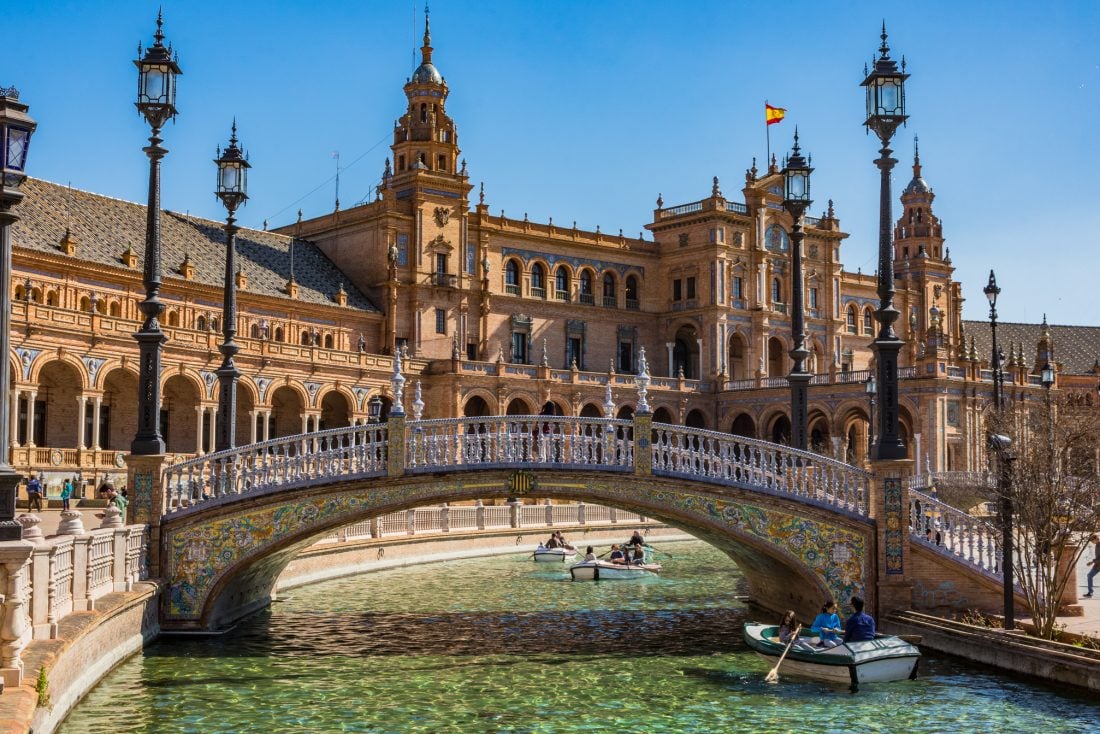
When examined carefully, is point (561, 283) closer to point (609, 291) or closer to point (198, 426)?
point (609, 291)

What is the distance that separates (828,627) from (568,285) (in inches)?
2214

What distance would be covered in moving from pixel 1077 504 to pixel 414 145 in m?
50.6

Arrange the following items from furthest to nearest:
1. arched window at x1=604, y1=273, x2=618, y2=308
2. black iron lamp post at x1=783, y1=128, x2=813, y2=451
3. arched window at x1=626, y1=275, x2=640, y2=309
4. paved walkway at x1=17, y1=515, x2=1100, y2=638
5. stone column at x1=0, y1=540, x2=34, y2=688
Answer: arched window at x1=626, y1=275, x2=640, y2=309 < arched window at x1=604, y1=273, x2=618, y2=308 < black iron lamp post at x1=783, y1=128, x2=813, y2=451 < paved walkway at x1=17, y1=515, x2=1100, y2=638 < stone column at x1=0, y1=540, x2=34, y2=688

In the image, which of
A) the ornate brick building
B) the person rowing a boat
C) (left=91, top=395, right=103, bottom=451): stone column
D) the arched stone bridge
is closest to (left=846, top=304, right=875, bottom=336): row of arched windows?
the ornate brick building

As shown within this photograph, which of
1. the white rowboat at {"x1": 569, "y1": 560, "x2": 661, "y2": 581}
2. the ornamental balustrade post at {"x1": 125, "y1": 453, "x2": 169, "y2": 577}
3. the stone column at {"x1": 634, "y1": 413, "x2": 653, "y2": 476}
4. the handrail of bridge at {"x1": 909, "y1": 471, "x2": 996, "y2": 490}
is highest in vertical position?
the stone column at {"x1": 634, "y1": 413, "x2": 653, "y2": 476}

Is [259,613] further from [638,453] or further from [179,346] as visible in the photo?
[179,346]

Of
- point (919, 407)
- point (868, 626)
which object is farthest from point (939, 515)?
point (919, 407)

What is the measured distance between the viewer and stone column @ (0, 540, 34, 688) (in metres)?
11.4

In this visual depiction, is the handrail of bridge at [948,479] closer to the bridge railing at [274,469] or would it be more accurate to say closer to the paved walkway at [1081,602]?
the paved walkway at [1081,602]

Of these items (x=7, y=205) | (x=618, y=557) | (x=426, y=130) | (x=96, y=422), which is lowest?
(x=618, y=557)

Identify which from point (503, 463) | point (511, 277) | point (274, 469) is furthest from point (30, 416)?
point (511, 277)

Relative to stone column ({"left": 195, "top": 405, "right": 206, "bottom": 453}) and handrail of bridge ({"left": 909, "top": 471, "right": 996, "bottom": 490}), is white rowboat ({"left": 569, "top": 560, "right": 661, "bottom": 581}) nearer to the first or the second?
handrail of bridge ({"left": 909, "top": 471, "right": 996, "bottom": 490})

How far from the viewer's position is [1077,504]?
744 inches

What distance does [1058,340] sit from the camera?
97.3 meters
